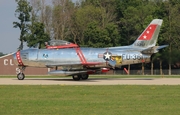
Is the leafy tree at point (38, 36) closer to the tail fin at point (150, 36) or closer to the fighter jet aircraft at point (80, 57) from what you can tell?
the fighter jet aircraft at point (80, 57)

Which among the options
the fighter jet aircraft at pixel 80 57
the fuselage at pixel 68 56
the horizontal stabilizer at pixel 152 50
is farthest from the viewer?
the horizontal stabilizer at pixel 152 50

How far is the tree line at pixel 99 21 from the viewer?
79.9 m

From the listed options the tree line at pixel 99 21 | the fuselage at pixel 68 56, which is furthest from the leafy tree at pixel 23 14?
the fuselage at pixel 68 56

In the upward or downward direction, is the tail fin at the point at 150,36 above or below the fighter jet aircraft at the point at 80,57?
above

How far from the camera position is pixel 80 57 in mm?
35656

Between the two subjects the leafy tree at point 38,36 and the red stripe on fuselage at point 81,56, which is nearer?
the red stripe on fuselage at point 81,56

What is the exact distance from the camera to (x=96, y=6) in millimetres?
99312

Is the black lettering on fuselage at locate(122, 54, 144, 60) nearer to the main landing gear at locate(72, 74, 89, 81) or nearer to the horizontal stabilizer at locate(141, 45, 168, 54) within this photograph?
the horizontal stabilizer at locate(141, 45, 168, 54)
